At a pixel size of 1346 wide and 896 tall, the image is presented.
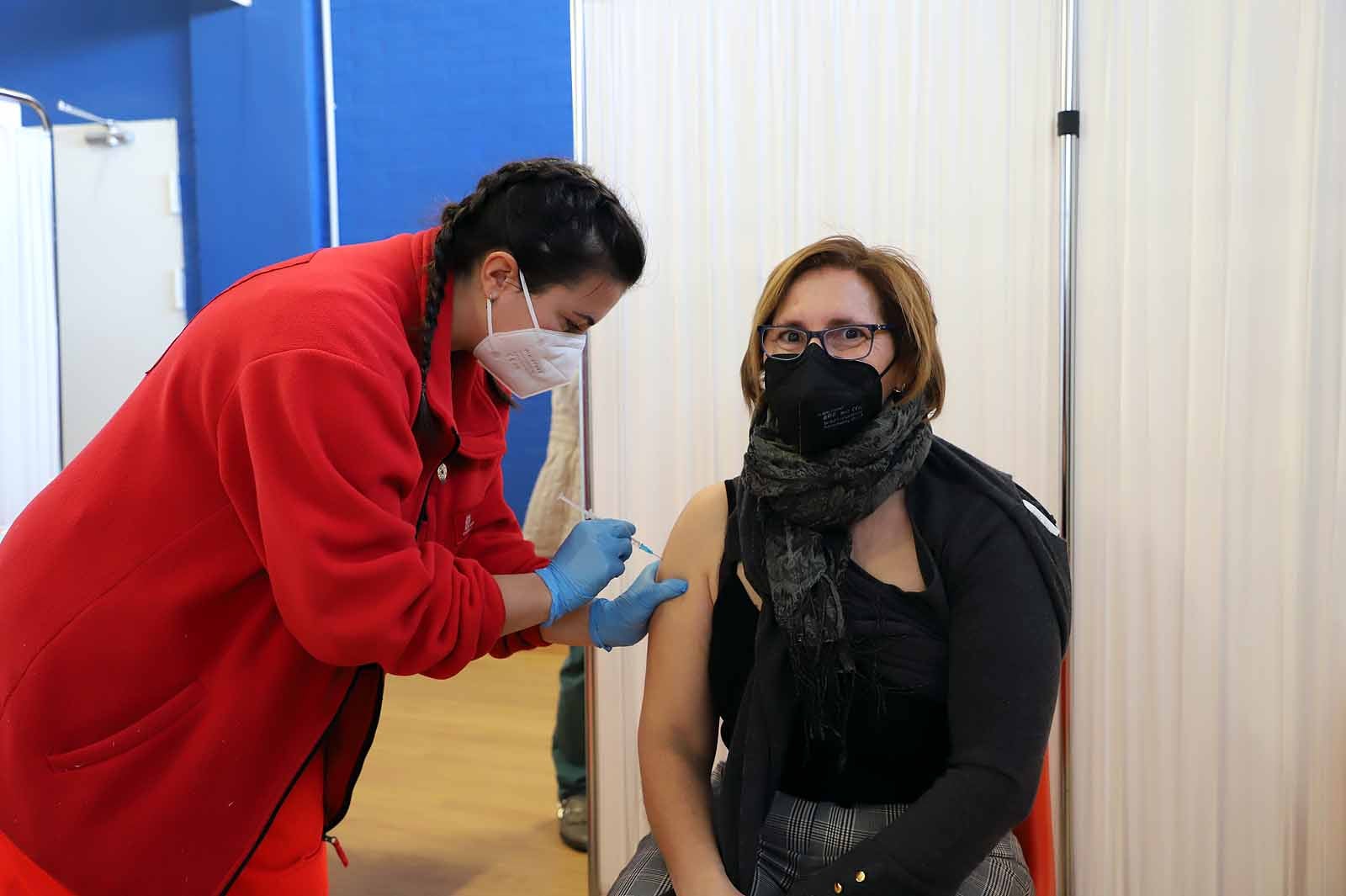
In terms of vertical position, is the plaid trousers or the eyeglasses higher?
the eyeglasses

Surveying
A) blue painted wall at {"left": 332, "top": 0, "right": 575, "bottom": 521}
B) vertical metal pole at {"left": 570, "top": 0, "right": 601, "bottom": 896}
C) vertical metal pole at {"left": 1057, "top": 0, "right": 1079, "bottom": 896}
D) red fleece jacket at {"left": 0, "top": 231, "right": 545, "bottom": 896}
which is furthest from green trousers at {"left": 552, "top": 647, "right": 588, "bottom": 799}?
blue painted wall at {"left": 332, "top": 0, "right": 575, "bottom": 521}

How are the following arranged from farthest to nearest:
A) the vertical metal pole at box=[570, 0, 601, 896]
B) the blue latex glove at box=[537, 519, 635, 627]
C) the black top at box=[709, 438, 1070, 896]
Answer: the vertical metal pole at box=[570, 0, 601, 896] → the blue latex glove at box=[537, 519, 635, 627] → the black top at box=[709, 438, 1070, 896]

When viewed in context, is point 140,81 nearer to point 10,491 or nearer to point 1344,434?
point 10,491

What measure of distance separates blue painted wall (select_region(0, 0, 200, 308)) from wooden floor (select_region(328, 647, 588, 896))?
2.46 meters

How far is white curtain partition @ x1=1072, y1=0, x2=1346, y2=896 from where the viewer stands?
6.06ft

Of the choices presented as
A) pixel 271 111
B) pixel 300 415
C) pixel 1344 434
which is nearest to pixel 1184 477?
pixel 1344 434

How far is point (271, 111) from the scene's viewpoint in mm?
4688

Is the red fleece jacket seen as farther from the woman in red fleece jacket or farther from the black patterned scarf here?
the black patterned scarf

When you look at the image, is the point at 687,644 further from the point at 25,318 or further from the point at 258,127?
the point at 258,127

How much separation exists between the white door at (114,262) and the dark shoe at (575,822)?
323 cm

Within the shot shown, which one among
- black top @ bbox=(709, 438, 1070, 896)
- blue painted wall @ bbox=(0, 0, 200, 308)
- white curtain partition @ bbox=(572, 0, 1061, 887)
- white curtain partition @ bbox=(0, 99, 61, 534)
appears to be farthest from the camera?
blue painted wall @ bbox=(0, 0, 200, 308)

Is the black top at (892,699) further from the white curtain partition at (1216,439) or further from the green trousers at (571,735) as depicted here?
the green trousers at (571,735)

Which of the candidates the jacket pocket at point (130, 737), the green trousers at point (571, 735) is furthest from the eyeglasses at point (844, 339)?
the green trousers at point (571, 735)

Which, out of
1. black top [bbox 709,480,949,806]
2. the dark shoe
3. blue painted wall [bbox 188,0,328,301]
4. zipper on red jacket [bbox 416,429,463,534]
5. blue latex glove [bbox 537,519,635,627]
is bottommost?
the dark shoe
